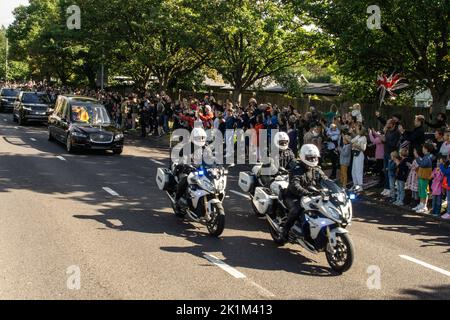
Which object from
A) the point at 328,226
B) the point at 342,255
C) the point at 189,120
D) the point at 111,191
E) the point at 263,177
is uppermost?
the point at 189,120

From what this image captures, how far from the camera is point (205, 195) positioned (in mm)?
9625

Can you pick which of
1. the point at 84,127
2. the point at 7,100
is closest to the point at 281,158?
the point at 84,127

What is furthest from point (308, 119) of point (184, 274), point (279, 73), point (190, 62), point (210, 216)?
point (190, 62)

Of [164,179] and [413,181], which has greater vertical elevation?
[164,179]

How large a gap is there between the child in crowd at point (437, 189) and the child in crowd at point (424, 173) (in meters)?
0.17

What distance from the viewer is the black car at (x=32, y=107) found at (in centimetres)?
3016

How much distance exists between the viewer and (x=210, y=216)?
31.1 feet

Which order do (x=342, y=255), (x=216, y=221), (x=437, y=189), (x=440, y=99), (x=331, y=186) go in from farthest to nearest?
(x=440, y=99) → (x=437, y=189) → (x=216, y=221) → (x=331, y=186) → (x=342, y=255)

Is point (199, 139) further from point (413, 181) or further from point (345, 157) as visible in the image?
point (345, 157)

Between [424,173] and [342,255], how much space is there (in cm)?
531

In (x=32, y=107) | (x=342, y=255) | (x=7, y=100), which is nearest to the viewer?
(x=342, y=255)

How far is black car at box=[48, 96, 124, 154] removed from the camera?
1931 centimetres

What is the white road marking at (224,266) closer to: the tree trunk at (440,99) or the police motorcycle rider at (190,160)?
the police motorcycle rider at (190,160)

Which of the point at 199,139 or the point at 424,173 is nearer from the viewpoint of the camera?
the point at 199,139
